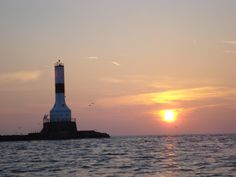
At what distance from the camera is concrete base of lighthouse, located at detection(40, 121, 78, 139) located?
93562 millimetres

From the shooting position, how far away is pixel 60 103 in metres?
91.9

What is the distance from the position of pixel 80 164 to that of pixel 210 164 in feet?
30.0

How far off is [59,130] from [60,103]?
225 inches

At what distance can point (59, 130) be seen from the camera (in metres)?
95.1

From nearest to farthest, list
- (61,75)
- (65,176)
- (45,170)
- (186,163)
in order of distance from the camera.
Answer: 1. (65,176)
2. (45,170)
3. (186,163)
4. (61,75)

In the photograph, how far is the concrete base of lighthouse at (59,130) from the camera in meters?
93.6

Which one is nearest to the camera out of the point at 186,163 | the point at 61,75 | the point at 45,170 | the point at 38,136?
the point at 45,170

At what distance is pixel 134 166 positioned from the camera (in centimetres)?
3722

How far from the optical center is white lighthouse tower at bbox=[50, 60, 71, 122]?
300 ft

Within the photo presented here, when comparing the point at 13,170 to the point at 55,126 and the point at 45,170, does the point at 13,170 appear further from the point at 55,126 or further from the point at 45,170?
the point at 55,126

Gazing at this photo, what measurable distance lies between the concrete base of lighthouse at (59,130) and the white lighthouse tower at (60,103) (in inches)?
39.6

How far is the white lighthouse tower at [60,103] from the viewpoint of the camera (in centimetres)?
9156

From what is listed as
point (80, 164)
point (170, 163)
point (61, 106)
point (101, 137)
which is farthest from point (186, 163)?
point (101, 137)

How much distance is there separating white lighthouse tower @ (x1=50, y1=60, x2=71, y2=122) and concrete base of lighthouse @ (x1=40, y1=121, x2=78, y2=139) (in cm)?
101
